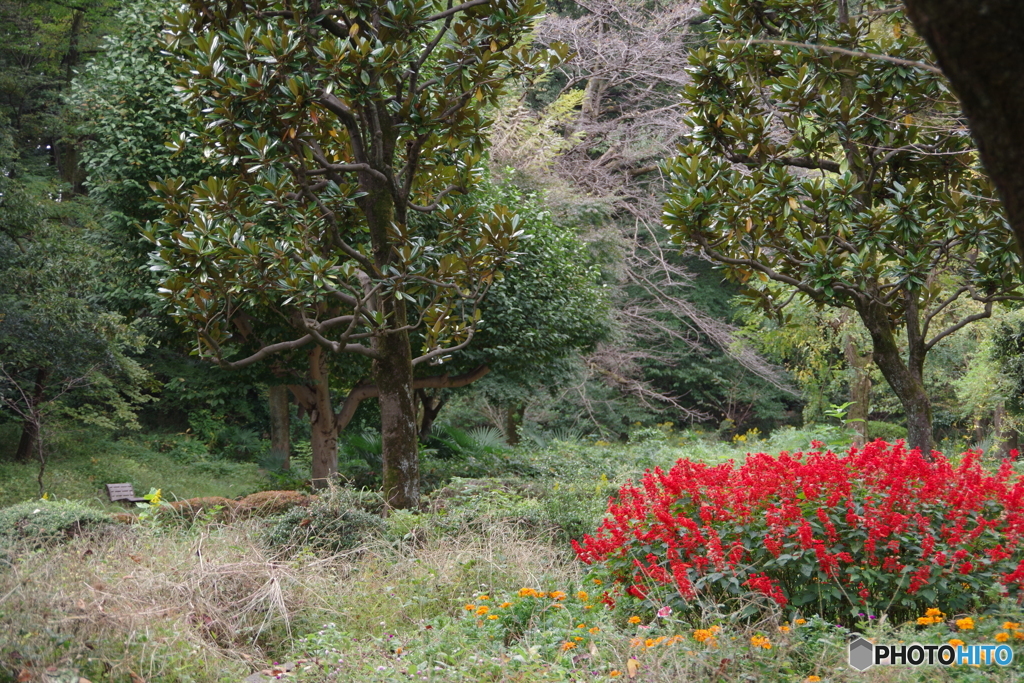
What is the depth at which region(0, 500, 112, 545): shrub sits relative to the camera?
571 cm

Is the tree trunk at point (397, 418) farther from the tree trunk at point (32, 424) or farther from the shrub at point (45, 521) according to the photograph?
the tree trunk at point (32, 424)

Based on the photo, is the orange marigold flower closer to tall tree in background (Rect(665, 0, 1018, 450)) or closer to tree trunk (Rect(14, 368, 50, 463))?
tall tree in background (Rect(665, 0, 1018, 450))

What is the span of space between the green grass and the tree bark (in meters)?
11.0

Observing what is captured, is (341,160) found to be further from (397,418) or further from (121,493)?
(121,493)

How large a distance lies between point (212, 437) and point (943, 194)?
608 inches

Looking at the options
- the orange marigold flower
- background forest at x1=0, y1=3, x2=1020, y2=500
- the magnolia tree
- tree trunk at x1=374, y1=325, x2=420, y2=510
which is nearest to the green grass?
background forest at x1=0, y1=3, x2=1020, y2=500

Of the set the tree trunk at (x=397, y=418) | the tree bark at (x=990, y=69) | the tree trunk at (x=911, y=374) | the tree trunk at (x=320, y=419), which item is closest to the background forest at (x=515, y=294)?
the tree trunk at (x=320, y=419)

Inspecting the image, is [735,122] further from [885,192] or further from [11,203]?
[11,203]

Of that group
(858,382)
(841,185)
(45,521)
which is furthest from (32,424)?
(858,382)

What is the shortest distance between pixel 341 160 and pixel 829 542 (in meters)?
5.76

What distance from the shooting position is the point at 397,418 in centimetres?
707

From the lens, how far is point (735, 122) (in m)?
6.09

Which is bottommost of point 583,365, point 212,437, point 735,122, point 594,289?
point 212,437

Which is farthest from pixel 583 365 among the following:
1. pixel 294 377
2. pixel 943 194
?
pixel 943 194
